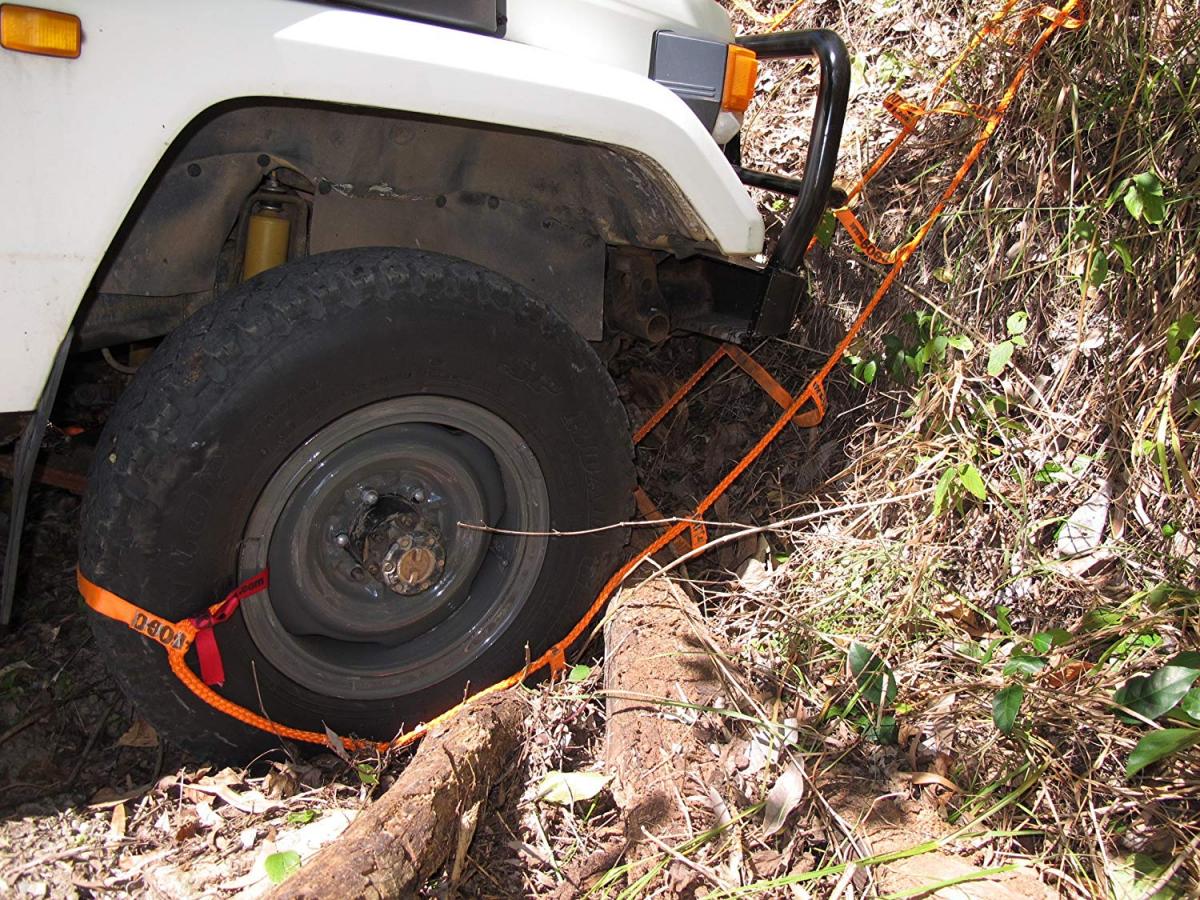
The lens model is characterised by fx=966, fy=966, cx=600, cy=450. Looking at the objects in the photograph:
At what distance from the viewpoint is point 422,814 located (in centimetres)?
195

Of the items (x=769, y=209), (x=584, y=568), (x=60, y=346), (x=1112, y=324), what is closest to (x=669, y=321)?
(x=584, y=568)

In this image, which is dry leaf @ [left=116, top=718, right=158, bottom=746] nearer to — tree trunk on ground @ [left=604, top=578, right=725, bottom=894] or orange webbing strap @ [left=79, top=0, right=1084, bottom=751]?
orange webbing strap @ [left=79, top=0, right=1084, bottom=751]

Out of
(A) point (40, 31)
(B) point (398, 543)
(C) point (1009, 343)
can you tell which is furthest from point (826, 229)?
(A) point (40, 31)

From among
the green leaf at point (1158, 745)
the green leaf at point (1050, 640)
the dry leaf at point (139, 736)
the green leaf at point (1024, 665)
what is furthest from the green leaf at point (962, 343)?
the dry leaf at point (139, 736)

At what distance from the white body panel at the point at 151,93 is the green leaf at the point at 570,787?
4.53 feet

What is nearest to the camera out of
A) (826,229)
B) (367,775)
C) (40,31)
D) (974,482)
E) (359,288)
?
(40,31)

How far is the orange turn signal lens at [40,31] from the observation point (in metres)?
1.57

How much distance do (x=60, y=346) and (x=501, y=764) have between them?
52.2 inches

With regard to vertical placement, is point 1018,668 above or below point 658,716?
above

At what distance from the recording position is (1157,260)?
2.77 m

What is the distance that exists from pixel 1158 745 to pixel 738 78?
1.81 metres

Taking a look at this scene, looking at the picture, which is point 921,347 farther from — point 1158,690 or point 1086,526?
point 1158,690

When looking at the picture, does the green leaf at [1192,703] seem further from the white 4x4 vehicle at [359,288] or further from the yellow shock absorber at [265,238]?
the yellow shock absorber at [265,238]

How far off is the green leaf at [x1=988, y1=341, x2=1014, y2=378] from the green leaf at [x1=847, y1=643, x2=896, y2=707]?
38.5 inches
